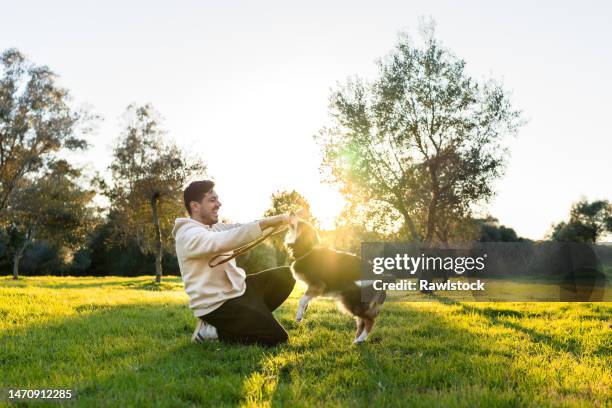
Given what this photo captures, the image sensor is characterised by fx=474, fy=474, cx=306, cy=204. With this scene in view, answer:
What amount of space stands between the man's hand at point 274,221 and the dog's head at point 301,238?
564 mm

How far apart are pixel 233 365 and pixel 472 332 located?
5035mm

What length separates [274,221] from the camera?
610 centimetres

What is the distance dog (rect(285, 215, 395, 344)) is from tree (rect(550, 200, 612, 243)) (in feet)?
179

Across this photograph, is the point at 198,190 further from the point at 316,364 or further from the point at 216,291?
the point at 316,364

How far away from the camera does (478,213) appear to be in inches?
1054

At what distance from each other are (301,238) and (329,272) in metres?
0.65

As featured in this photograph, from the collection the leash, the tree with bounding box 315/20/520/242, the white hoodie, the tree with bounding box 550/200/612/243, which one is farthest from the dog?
the tree with bounding box 550/200/612/243

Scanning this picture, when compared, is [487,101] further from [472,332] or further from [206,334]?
[206,334]

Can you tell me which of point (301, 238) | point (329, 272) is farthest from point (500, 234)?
point (301, 238)

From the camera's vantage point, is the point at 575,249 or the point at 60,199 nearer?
the point at 575,249

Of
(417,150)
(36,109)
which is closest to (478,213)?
(417,150)

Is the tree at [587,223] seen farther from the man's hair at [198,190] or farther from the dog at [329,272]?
the man's hair at [198,190]

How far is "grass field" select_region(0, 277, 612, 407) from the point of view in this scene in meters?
4.64

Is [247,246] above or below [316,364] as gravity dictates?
above
